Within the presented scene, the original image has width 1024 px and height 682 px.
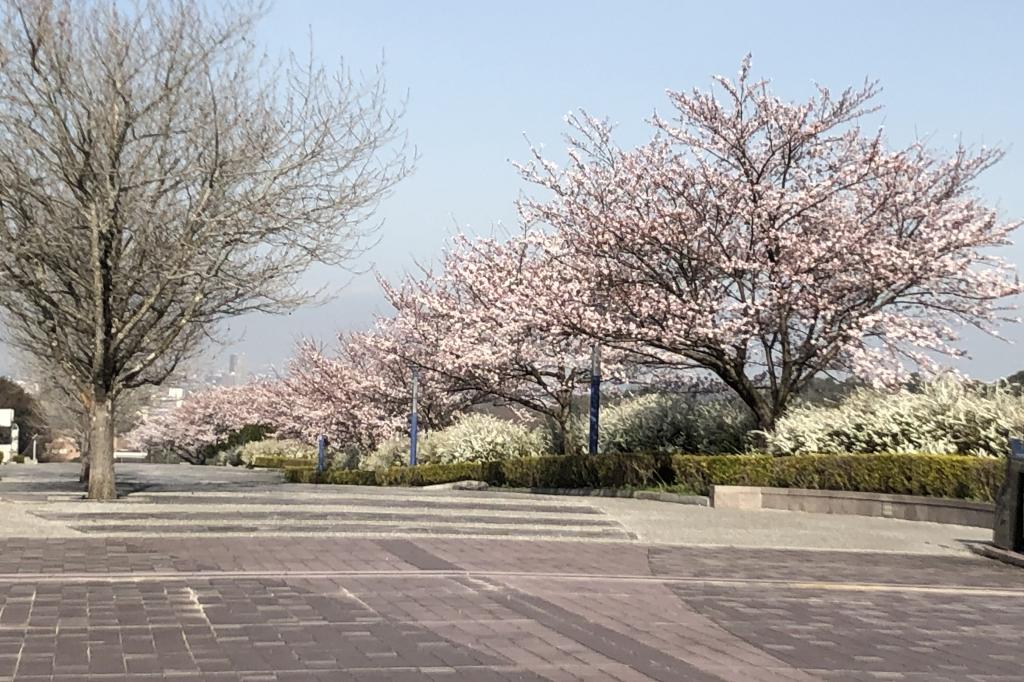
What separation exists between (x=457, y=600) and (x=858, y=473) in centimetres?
1075

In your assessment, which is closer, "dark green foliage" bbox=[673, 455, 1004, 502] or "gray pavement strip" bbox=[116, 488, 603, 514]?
"gray pavement strip" bbox=[116, 488, 603, 514]

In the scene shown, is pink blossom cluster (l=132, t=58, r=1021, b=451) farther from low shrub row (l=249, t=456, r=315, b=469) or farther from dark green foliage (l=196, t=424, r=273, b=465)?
dark green foliage (l=196, t=424, r=273, b=465)

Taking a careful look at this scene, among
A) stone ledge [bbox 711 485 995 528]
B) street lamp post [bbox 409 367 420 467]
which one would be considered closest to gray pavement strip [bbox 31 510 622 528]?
stone ledge [bbox 711 485 995 528]

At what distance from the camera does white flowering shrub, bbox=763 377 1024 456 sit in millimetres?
18375

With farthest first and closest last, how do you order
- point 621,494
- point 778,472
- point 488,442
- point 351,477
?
1. point 351,477
2. point 488,442
3. point 621,494
4. point 778,472

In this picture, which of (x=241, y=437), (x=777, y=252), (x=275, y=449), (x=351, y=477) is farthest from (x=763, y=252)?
(x=241, y=437)

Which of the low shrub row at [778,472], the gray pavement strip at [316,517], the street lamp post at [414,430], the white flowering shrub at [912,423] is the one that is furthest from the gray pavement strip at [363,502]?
the street lamp post at [414,430]

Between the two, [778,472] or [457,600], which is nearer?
[457,600]

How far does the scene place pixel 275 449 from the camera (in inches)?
2360

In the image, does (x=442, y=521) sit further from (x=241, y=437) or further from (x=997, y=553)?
(x=241, y=437)

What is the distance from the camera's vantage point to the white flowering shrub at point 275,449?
57.4m

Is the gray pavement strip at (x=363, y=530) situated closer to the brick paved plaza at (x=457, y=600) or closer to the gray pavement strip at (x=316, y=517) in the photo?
the brick paved plaza at (x=457, y=600)

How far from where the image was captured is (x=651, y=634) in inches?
332

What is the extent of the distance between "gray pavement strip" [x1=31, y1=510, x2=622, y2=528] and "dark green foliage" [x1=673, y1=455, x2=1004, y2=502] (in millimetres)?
5131
